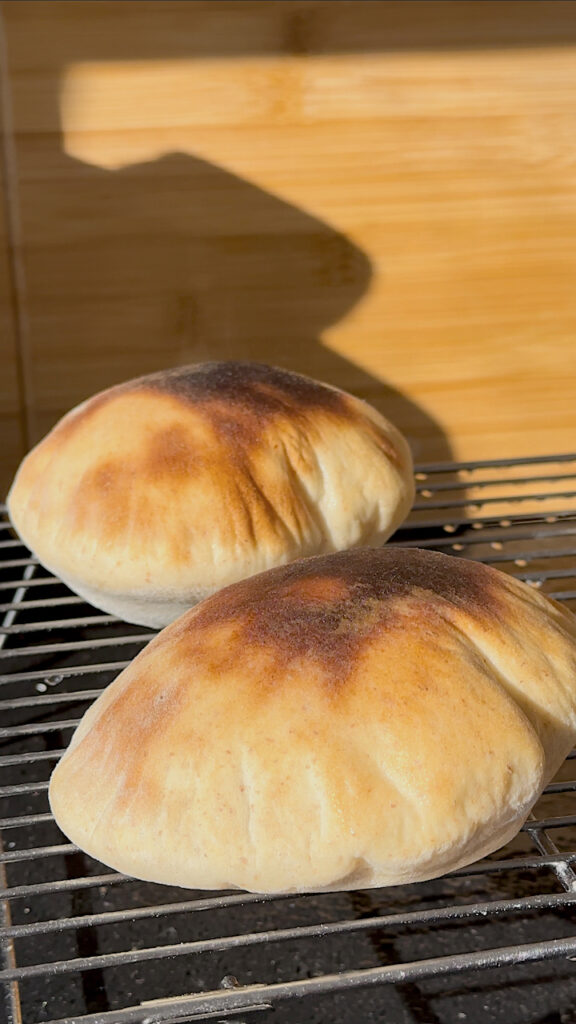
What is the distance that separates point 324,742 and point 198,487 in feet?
1.01

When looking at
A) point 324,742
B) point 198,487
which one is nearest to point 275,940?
point 324,742

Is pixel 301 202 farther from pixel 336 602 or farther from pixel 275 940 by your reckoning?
pixel 275 940

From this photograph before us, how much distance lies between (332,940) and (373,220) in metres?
0.74

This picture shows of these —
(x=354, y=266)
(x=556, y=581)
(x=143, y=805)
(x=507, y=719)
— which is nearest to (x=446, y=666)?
(x=507, y=719)

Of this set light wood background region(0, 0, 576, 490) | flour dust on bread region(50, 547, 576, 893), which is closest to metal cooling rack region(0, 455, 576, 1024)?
flour dust on bread region(50, 547, 576, 893)

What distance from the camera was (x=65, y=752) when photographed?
71 centimetres

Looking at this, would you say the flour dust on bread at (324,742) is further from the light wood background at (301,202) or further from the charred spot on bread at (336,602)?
the light wood background at (301,202)

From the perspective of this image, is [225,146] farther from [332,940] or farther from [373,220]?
[332,940]

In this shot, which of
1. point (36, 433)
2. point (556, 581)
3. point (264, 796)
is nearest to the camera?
point (264, 796)

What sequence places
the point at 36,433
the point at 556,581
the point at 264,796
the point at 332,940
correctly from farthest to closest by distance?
1. the point at 36,433
2. the point at 556,581
3. the point at 332,940
4. the point at 264,796

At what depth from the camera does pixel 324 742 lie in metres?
0.61

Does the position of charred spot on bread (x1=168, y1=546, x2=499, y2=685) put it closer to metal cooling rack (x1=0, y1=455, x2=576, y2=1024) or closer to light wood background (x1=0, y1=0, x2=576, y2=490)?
metal cooling rack (x1=0, y1=455, x2=576, y2=1024)

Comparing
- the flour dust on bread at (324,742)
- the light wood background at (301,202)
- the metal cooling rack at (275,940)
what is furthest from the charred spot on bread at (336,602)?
the light wood background at (301,202)

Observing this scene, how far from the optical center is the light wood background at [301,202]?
115 cm
